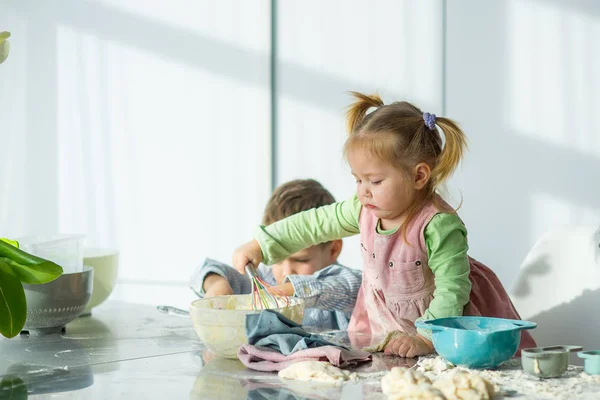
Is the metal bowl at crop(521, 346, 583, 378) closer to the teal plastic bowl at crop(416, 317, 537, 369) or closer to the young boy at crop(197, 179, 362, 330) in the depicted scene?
the teal plastic bowl at crop(416, 317, 537, 369)

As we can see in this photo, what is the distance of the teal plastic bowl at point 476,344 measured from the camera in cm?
113

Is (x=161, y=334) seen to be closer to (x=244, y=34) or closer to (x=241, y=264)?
(x=241, y=264)

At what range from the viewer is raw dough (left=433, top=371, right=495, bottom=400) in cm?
95

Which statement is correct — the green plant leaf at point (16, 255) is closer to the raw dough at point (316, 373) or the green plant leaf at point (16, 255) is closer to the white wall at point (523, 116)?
the raw dough at point (316, 373)

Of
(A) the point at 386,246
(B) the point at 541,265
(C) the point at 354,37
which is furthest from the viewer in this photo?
(C) the point at 354,37

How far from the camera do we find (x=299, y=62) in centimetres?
397

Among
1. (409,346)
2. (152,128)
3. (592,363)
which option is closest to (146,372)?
(409,346)

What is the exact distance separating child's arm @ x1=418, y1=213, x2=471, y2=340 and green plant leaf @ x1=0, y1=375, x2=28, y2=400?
2.00 ft

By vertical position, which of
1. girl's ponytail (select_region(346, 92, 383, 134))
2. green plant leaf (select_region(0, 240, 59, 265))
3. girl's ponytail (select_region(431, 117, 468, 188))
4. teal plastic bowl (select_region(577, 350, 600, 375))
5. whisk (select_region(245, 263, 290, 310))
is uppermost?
girl's ponytail (select_region(346, 92, 383, 134))

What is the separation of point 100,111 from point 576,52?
90.6 inches

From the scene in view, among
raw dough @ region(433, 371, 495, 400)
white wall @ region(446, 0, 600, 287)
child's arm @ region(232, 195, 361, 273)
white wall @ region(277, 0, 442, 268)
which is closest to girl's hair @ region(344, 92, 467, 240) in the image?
child's arm @ region(232, 195, 361, 273)

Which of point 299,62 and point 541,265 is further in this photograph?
point 299,62

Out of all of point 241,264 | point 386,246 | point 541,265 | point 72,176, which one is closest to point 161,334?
point 241,264

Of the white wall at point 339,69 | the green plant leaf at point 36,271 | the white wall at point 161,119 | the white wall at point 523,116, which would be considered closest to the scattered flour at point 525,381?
the green plant leaf at point 36,271
